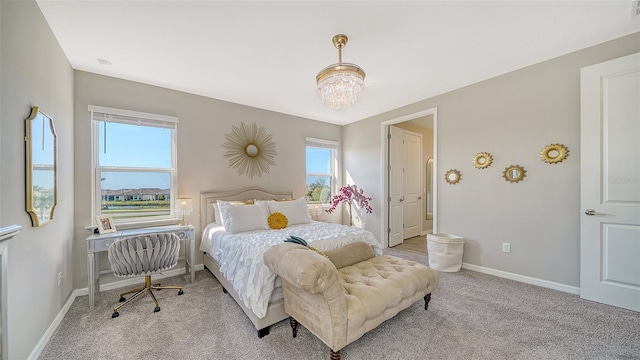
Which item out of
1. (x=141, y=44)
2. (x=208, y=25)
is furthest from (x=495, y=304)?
(x=141, y=44)

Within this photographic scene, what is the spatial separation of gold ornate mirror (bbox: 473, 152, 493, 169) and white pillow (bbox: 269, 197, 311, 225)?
2.51 metres

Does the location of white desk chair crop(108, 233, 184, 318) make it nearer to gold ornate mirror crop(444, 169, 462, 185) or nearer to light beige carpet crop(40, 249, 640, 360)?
light beige carpet crop(40, 249, 640, 360)

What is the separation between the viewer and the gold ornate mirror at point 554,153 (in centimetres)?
262

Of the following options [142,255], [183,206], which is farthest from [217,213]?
[142,255]

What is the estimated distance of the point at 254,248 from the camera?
2.23 metres

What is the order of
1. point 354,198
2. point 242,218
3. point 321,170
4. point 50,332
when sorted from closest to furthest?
point 50,332, point 242,218, point 354,198, point 321,170

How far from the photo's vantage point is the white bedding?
6.35 ft

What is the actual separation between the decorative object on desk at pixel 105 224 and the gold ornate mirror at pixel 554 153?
16.8 feet

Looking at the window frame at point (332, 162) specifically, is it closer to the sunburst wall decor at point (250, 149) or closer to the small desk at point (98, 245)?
the sunburst wall decor at point (250, 149)

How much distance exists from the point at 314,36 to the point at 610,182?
126 inches

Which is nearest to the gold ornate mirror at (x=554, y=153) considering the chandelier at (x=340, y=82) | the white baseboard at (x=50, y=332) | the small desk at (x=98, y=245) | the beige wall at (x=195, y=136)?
the chandelier at (x=340, y=82)

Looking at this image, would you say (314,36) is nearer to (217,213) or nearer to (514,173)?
(217,213)

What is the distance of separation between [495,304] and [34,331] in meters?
3.90

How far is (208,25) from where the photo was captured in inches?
81.3
